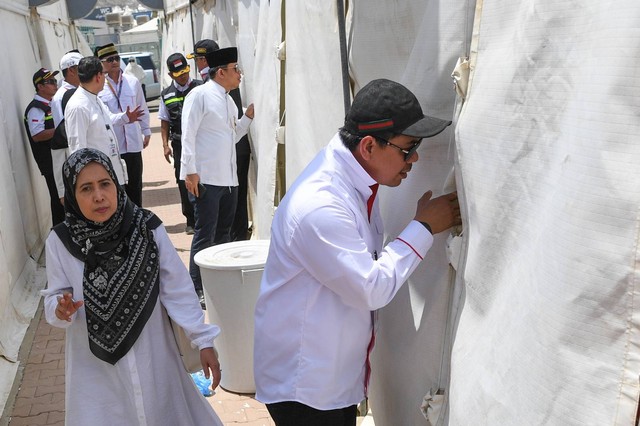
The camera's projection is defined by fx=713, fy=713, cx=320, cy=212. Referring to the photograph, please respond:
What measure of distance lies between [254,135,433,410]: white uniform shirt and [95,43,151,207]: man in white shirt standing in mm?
5443

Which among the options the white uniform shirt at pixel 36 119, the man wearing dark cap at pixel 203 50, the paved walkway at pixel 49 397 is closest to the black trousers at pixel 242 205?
the paved walkway at pixel 49 397

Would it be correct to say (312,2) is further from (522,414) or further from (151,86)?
(151,86)

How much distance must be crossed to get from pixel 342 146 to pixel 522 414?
0.97 meters

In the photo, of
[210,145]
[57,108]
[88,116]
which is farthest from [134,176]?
[210,145]

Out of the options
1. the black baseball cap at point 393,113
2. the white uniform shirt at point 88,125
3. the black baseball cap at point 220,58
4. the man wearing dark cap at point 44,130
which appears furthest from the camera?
the man wearing dark cap at point 44,130

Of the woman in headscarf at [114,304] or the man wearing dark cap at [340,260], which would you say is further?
the woman in headscarf at [114,304]

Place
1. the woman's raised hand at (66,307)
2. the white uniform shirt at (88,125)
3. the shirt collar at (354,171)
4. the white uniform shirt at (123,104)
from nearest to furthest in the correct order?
the shirt collar at (354,171)
the woman's raised hand at (66,307)
the white uniform shirt at (88,125)
the white uniform shirt at (123,104)

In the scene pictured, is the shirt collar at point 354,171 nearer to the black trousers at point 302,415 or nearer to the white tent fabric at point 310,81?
the black trousers at point 302,415

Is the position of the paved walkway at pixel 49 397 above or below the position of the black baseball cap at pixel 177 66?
below

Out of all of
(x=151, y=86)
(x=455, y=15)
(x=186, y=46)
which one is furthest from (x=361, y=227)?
(x=151, y=86)

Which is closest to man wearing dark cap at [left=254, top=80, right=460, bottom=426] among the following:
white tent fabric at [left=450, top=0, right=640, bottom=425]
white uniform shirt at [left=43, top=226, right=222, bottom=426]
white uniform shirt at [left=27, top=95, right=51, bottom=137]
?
white tent fabric at [left=450, top=0, right=640, bottom=425]

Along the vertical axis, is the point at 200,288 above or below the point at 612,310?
below

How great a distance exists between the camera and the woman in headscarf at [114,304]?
2629mm

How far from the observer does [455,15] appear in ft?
6.82
